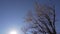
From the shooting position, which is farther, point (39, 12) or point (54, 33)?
point (39, 12)

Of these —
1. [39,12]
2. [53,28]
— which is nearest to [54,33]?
[53,28]

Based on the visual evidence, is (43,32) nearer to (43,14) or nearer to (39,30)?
(39,30)

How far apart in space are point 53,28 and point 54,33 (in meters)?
0.43

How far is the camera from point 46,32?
44.1 ft

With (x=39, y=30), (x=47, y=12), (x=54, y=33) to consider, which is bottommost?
(x=54, y=33)

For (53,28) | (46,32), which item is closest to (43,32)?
(46,32)

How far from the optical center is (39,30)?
45.6 feet

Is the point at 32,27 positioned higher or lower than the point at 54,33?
higher

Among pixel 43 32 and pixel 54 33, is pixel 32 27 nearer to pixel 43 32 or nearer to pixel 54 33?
pixel 43 32

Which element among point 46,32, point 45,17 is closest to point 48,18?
point 45,17

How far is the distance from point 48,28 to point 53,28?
0.52 meters

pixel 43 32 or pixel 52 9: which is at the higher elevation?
pixel 52 9

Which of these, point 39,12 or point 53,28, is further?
point 39,12

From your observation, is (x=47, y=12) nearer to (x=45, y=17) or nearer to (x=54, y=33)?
(x=45, y=17)
